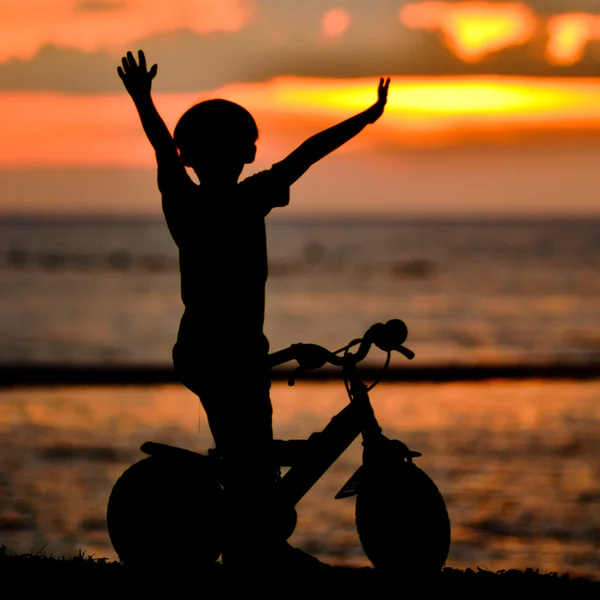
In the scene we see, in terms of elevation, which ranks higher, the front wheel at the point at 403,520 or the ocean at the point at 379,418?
the front wheel at the point at 403,520

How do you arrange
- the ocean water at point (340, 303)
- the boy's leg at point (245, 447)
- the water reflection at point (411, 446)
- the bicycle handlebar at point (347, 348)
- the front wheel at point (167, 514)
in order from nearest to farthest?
1. the bicycle handlebar at point (347, 348)
2. the boy's leg at point (245, 447)
3. the front wheel at point (167, 514)
4. the water reflection at point (411, 446)
5. the ocean water at point (340, 303)

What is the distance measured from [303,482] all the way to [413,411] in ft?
48.0

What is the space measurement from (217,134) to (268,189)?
0.38 m

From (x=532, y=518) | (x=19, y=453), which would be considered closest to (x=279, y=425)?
(x=19, y=453)

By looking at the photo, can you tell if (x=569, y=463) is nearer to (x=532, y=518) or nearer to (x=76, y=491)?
(x=532, y=518)

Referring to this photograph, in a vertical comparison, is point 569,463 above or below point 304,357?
below

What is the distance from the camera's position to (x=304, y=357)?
5.95 m

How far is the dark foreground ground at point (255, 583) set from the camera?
20.4 ft

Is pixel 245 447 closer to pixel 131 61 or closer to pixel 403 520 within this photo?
pixel 403 520

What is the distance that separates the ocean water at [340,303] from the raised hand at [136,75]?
82.4 ft

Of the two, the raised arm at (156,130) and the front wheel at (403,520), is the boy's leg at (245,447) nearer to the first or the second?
the front wheel at (403,520)

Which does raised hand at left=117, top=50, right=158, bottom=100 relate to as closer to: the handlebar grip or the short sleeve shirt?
the short sleeve shirt

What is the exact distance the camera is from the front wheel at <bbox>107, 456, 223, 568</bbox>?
6164mm

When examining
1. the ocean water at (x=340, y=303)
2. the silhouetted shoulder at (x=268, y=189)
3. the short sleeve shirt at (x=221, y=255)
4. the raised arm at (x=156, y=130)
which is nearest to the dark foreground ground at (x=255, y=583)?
the short sleeve shirt at (x=221, y=255)
